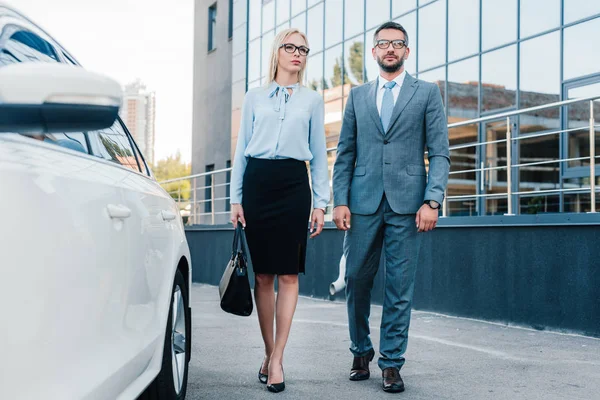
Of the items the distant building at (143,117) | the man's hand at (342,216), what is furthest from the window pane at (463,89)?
the distant building at (143,117)

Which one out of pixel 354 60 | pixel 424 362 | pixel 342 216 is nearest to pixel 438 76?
pixel 354 60

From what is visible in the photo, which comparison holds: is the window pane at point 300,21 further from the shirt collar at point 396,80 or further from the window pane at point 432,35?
the shirt collar at point 396,80

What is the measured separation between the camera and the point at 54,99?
168 cm

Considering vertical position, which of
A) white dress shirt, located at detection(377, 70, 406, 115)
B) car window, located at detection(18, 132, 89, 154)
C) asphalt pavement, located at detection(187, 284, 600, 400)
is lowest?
asphalt pavement, located at detection(187, 284, 600, 400)

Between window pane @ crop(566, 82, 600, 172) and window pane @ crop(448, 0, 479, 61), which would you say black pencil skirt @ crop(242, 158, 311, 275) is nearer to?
window pane @ crop(566, 82, 600, 172)

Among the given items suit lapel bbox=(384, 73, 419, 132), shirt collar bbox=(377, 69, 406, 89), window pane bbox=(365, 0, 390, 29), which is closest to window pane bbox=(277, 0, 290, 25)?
window pane bbox=(365, 0, 390, 29)

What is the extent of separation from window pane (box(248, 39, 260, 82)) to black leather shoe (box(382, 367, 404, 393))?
66.7 feet

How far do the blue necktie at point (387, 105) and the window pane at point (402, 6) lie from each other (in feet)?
46.0

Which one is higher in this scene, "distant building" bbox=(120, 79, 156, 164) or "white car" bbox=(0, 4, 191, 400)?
"distant building" bbox=(120, 79, 156, 164)

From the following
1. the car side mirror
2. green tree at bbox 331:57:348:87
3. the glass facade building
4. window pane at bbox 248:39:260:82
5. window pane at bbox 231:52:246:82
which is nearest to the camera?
the car side mirror

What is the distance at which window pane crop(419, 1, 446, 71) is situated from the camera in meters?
17.4

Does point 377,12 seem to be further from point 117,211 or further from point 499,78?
point 117,211

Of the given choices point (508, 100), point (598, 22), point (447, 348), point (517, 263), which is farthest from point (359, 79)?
point (447, 348)

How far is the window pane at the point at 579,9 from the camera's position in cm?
1389
